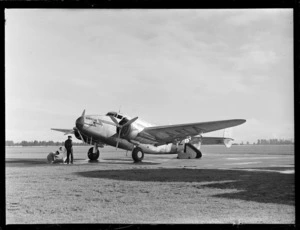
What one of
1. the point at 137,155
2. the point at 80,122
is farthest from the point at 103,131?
the point at 137,155

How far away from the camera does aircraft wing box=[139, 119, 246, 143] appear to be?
17.5 meters

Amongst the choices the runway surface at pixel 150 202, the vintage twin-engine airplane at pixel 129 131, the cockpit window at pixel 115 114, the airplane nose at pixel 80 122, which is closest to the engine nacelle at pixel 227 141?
the vintage twin-engine airplane at pixel 129 131

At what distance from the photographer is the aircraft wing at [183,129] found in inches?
687

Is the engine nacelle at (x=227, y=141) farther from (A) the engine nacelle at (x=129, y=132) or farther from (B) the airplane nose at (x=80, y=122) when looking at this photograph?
(B) the airplane nose at (x=80, y=122)

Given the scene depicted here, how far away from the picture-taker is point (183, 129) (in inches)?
731

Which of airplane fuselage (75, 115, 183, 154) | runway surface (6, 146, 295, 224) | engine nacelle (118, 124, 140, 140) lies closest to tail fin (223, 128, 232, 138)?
airplane fuselage (75, 115, 183, 154)

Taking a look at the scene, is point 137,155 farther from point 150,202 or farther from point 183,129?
point 150,202

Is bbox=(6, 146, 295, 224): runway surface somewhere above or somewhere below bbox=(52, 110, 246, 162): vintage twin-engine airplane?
below

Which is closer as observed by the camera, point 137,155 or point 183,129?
point 137,155

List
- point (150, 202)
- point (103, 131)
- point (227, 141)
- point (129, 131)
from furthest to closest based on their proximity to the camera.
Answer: point (227, 141) → point (129, 131) → point (103, 131) → point (150, 202)

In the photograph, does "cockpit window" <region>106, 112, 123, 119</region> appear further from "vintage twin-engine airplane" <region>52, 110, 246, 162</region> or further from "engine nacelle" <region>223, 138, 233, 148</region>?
"engine nacelle" <region>223, 138, 233, 148</region>
